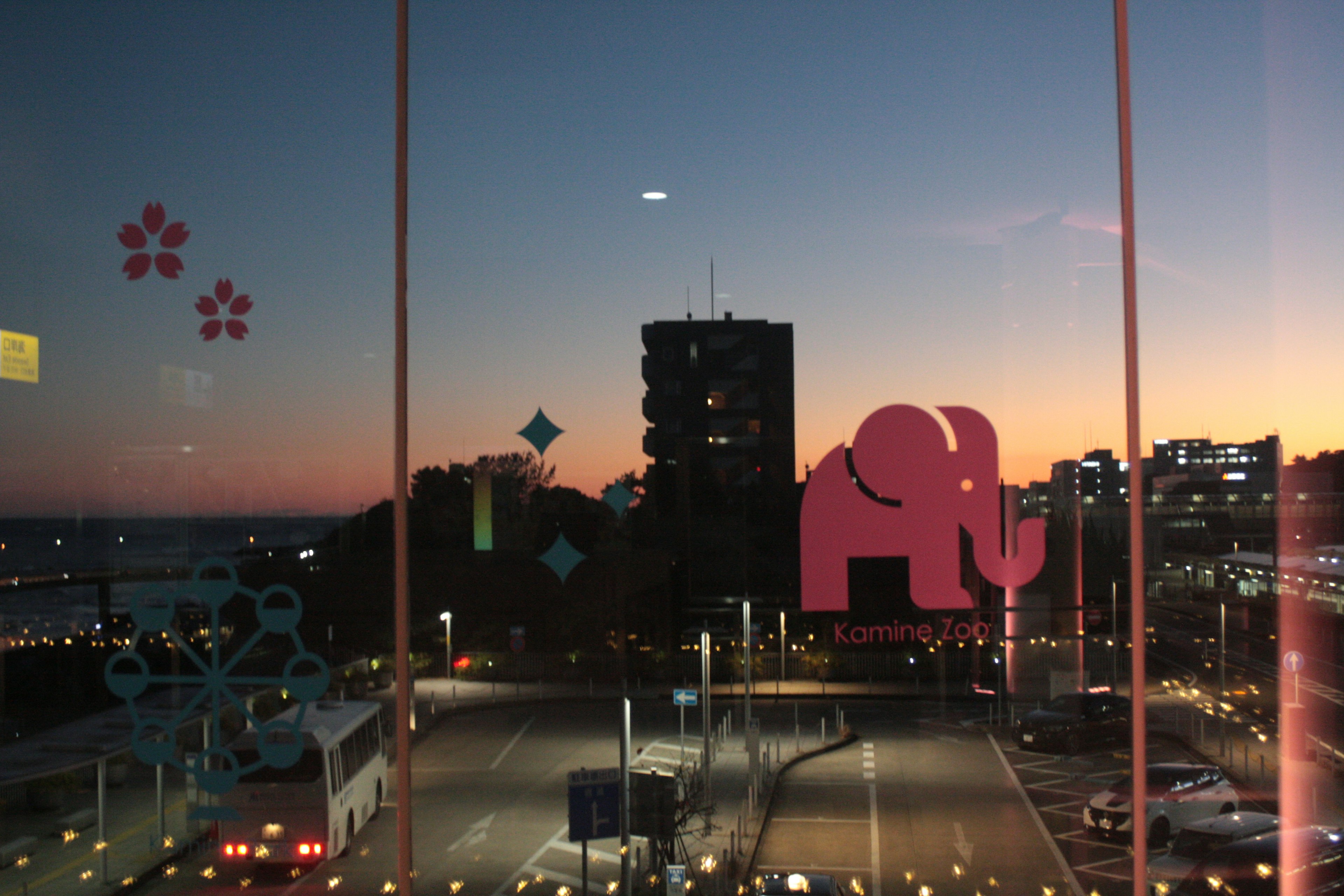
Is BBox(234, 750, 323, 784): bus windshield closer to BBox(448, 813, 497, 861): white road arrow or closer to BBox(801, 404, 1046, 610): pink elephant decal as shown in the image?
BBox(448, 813, 497, 861): white road arrow

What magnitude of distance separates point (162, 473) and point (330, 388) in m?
0.94

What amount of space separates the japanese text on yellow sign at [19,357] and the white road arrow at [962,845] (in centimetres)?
495

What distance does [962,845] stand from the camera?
4.19 metres

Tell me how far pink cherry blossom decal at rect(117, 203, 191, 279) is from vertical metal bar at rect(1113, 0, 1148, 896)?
439cm

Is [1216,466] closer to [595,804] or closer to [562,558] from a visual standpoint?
[562,558]

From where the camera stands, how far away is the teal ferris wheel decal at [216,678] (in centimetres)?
465

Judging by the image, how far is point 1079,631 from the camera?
4344mm

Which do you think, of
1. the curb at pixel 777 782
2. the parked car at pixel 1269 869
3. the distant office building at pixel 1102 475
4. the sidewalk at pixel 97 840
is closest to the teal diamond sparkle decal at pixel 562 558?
the curb at pixel 777 782

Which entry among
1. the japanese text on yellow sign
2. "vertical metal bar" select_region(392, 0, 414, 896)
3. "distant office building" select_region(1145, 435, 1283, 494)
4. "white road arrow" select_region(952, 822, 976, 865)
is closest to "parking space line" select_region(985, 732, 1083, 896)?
"white road arrow" select_region(952, 822, 976, 865)

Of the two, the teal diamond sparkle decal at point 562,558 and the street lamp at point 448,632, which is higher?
the teal diamond sparkle decal at point 562,558

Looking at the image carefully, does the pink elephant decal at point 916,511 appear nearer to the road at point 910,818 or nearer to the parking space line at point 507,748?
the road at point 910,818

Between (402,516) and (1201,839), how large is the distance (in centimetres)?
368

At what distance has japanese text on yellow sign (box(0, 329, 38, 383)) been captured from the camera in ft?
16.9

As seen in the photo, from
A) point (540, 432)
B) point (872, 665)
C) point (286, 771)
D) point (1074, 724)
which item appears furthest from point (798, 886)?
point (286, 771)
